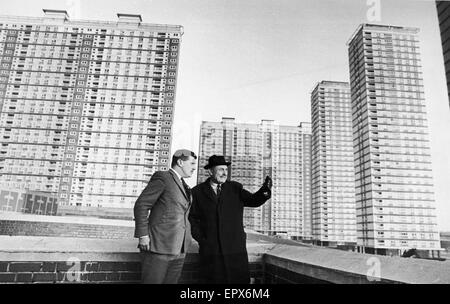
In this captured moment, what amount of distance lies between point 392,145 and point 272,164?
28009 mm

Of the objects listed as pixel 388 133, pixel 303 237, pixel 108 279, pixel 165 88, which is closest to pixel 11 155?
pixel 165 88

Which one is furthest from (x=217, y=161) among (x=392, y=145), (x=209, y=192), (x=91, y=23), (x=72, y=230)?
(x=392, y=145)

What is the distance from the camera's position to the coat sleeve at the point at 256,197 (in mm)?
1880

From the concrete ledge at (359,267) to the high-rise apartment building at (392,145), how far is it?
5999cm

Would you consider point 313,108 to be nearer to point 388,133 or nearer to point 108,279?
point 388,133

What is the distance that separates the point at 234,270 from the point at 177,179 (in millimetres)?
693

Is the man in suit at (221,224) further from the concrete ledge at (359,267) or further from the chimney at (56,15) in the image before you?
the chimney at (56,15)

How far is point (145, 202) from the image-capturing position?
1583mm

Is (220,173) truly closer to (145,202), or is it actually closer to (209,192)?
(209,192)

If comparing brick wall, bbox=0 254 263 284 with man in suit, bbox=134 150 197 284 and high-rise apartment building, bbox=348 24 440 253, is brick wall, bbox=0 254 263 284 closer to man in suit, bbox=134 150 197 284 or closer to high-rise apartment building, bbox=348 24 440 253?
man in suit, bbox=134 150 197 284

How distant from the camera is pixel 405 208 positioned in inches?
2162

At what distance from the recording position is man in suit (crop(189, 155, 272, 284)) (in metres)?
1.77

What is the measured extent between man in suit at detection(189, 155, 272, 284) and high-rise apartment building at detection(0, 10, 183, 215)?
153 feet

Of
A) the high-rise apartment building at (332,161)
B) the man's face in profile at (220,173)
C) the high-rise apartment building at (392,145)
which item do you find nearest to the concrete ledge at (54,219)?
the man's face in profile at (220,173)
